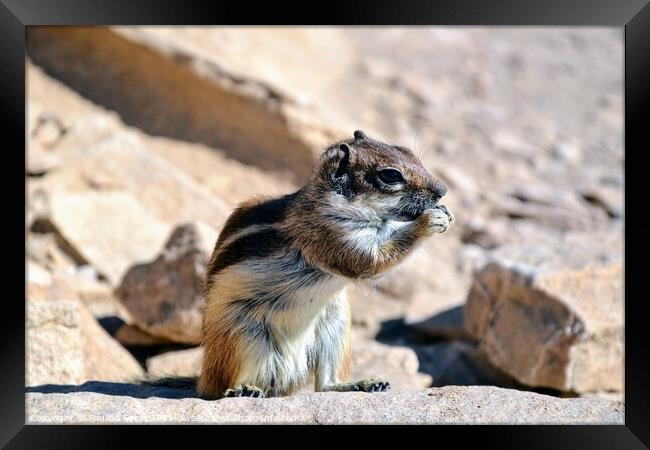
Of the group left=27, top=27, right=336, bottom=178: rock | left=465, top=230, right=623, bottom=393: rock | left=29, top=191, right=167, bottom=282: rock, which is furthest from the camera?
left=27, top=27, right=336, bottom=178: rock

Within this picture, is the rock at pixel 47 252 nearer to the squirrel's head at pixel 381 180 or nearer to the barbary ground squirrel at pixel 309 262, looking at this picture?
the barbary ground squirrel at pixel 309 262

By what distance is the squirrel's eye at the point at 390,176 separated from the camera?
20.9 ft

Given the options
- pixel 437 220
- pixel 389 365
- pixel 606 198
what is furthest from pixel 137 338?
pixel 606 198

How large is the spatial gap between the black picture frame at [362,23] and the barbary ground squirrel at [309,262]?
1.53 meters

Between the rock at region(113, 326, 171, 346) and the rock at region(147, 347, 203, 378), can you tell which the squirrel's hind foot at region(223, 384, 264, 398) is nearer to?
the rock at region(147, 347, 203, 378)

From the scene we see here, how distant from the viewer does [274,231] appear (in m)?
6.54

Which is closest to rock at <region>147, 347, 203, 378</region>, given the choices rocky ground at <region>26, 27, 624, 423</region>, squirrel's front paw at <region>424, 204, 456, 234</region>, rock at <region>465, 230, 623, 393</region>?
rocky ground at <region>26, 27, 624, 423</region>

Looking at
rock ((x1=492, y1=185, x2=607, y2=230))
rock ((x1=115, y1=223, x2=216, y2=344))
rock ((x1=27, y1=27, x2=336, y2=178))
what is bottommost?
rock ((x1=115, y1=223, x2=216, y2=344))

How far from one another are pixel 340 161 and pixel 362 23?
159 cm

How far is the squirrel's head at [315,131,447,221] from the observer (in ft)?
20.8

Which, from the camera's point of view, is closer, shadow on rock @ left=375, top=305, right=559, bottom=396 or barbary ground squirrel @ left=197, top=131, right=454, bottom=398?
barbary ground squirrel @ left=197, top=131, right=454, bottom=398

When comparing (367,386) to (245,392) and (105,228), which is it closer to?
(245,392)

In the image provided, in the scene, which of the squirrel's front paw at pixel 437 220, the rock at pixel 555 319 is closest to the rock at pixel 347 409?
the squirrel's front paw at pixel 437 220
